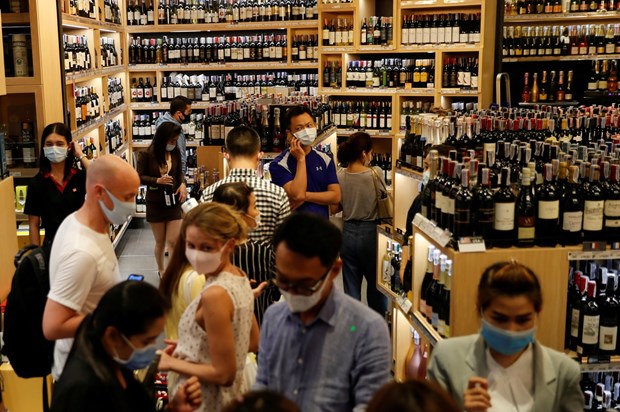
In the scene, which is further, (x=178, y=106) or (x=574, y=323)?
(x=178, y=106)

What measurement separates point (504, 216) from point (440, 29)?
585 cm

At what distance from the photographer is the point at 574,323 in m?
3.56

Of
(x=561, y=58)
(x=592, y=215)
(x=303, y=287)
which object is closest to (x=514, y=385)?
(x=303, y=287)

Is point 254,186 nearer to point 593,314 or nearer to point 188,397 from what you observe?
point 593,314

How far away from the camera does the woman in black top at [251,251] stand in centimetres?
366

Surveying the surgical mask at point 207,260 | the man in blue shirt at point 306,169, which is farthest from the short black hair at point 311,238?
the man in blue shirt at point 306,169

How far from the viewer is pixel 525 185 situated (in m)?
3.49

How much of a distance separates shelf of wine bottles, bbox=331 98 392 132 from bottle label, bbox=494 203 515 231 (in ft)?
20.1

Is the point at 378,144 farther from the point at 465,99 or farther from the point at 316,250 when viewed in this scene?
the point at 316,250

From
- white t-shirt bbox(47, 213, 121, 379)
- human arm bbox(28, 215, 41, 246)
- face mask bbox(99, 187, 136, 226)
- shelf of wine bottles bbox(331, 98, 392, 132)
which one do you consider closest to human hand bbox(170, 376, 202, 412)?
white t-shirt bbox(47, 213, 121, 379)

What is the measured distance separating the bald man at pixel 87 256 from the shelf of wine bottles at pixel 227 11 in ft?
25.4

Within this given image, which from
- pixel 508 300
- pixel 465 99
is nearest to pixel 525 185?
pixel 508 300

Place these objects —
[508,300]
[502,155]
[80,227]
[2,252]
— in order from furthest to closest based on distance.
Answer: [2,252] < [502,155] < [80,227] < [508,300]

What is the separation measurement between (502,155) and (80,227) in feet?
7.75
